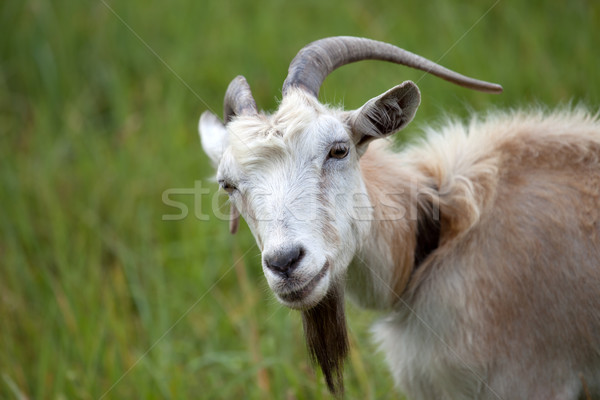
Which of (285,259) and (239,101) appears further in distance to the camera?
(239,101)

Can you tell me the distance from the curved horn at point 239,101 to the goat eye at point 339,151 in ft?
1.48

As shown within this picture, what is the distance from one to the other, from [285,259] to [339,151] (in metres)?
0.63

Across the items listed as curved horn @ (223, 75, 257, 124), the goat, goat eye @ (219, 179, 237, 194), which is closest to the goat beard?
the goat

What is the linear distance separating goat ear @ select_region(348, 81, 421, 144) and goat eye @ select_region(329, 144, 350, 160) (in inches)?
5.1

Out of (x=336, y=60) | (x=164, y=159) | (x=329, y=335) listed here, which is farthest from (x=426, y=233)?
(x=164, y=159)

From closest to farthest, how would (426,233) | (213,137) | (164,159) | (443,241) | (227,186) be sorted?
(227,186) → (443,241) → (426,233) → (213,137) → (164,159)

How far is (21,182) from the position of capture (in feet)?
20.5

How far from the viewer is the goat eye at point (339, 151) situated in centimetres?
292

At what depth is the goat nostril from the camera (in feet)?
8.52

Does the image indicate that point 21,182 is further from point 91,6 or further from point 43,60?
point 91,6

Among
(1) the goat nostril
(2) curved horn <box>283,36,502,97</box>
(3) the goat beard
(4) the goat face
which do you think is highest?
(2) curved horn <box>283,36,502,97</box>

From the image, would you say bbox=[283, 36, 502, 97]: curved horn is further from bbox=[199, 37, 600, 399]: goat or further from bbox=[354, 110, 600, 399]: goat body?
bbox=[354, 110, 600, 399]: goat body

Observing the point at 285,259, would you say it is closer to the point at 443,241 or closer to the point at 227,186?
the point at 227,186

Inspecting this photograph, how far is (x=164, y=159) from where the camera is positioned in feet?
21.3
